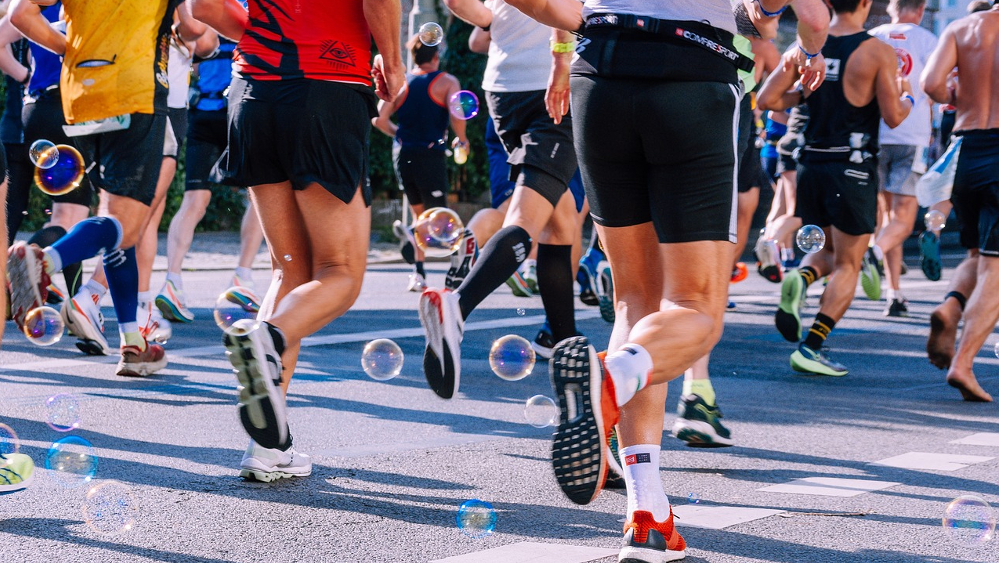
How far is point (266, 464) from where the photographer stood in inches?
148

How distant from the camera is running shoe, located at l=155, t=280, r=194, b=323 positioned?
7852mm

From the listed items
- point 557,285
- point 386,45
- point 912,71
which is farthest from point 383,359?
point 912,71

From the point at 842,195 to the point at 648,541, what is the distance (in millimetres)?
4064

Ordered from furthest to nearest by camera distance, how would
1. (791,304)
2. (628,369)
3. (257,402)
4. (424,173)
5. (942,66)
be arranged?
(424,173) < (791,304) < (942,66) < (257,402) < (628,369)

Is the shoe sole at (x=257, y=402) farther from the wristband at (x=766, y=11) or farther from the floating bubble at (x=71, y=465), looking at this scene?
the wristband at (x=766, y=11)

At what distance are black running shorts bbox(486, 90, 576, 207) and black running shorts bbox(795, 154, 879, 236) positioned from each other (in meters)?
1.92

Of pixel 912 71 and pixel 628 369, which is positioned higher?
pixel 628 369

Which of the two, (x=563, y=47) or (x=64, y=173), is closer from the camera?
(x=563, y=47)

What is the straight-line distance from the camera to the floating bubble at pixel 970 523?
3439mm

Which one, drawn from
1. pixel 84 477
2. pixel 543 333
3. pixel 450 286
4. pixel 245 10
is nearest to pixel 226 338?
pixel 84 477

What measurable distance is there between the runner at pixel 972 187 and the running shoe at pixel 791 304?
776mm

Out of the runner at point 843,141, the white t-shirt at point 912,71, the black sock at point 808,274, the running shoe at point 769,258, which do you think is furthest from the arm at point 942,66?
the white t-shirt at point 912,71

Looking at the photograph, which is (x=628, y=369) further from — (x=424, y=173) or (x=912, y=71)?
(x=912, y=71)

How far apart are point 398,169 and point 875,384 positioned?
205 inches
